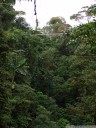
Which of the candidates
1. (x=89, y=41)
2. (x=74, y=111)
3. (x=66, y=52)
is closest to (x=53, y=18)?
(x=66, y=52)

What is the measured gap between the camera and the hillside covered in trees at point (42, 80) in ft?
42.1

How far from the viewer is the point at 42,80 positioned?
23.4 meters

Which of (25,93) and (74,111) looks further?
(74,111)

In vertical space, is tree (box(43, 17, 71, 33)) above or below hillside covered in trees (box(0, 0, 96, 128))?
above

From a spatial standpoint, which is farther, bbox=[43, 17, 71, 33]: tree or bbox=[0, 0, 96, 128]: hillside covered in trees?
bbox=[43, 17, 71, 33]: tree

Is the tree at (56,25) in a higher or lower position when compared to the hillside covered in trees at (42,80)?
higher

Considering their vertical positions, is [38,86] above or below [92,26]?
below

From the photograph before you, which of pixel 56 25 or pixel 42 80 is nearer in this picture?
pixel 42 80

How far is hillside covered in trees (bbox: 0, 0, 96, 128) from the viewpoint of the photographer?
42.1 ft

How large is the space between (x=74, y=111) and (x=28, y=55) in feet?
15.0

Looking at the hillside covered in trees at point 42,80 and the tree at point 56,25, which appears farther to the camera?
the tree at point 56,25

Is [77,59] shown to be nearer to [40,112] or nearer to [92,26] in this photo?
[40,112]

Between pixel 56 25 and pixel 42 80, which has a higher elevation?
pixel 56 25

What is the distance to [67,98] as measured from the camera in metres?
23.3
